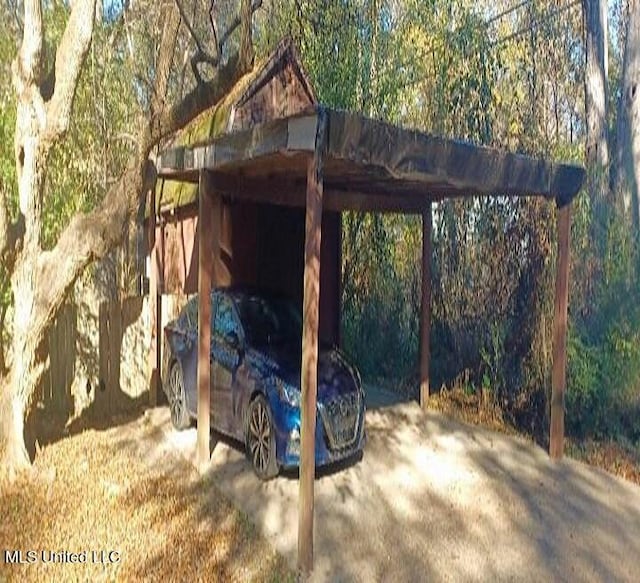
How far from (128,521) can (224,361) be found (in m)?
1.99

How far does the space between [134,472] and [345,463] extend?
2.18 m

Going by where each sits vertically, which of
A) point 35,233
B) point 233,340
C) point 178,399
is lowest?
point 178,399

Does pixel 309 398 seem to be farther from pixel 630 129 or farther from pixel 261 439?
pixel 630 129

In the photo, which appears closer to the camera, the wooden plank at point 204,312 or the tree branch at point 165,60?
the wooden plank at point 204,312

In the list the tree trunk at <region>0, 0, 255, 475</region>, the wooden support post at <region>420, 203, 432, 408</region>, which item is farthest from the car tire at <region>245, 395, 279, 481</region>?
the wooden support post at <region>420, 203, 432, 408</region>

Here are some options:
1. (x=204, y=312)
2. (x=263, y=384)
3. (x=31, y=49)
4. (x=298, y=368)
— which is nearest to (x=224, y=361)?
(x=204, y=312)

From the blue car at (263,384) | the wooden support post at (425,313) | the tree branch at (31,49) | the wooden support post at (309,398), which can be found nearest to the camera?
the wooden support post at (309,398)

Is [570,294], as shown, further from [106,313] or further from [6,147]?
[6,147]

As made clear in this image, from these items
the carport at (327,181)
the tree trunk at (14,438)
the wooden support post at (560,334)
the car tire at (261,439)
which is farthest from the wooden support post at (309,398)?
the wooden support post at (560,334)

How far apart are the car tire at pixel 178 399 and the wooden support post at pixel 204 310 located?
3.33 feet

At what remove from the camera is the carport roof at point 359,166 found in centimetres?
406

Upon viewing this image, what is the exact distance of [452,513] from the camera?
16.0 ft

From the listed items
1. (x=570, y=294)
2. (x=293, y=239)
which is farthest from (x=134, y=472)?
(x=570, y=294)

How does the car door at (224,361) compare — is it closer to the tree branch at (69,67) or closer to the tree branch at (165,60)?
the tree branch at (165,60)
